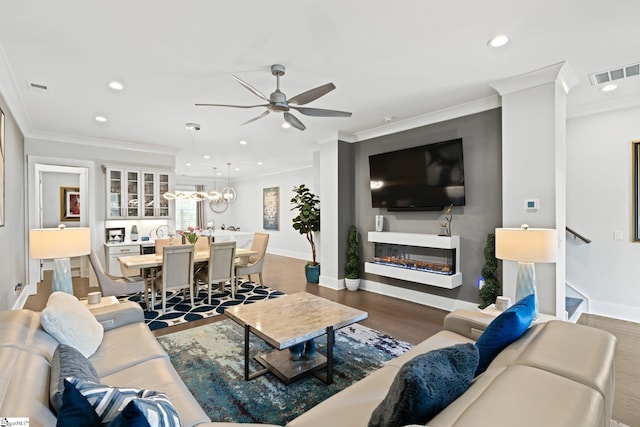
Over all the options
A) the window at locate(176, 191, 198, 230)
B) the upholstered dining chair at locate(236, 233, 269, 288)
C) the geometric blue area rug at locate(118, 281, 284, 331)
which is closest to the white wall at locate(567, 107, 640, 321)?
the geometric blue area rug at locate(118, 281, 284, 331)

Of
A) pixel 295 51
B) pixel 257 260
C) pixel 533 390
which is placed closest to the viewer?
pixel 533 390

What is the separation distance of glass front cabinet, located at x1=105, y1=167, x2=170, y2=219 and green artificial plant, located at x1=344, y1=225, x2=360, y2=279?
402 centimetres

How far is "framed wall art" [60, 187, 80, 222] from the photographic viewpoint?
7.12 metres

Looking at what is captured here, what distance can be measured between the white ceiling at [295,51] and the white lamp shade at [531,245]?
160 cm

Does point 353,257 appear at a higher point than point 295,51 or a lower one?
lower

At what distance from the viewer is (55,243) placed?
2.72m

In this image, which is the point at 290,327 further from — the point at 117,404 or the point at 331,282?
the point at 331,282

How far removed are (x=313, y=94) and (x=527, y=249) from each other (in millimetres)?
2280

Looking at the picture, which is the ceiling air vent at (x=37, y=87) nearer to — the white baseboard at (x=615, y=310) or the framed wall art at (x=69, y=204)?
the framed wall art at (x=69, y=204)

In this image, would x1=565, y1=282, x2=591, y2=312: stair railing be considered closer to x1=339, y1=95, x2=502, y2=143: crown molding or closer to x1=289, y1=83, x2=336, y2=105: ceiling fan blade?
x1=339, y1=95, x2=502, y2=143: crown molding

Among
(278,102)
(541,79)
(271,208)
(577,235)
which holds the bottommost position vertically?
(577,235)

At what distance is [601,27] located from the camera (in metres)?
2.31

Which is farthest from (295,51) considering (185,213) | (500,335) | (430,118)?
(185,213)

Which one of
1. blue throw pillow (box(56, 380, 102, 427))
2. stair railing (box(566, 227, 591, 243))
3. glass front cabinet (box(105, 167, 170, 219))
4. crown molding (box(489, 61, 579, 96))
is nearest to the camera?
blue throw pillow (box(56, 380, 102, 427))
